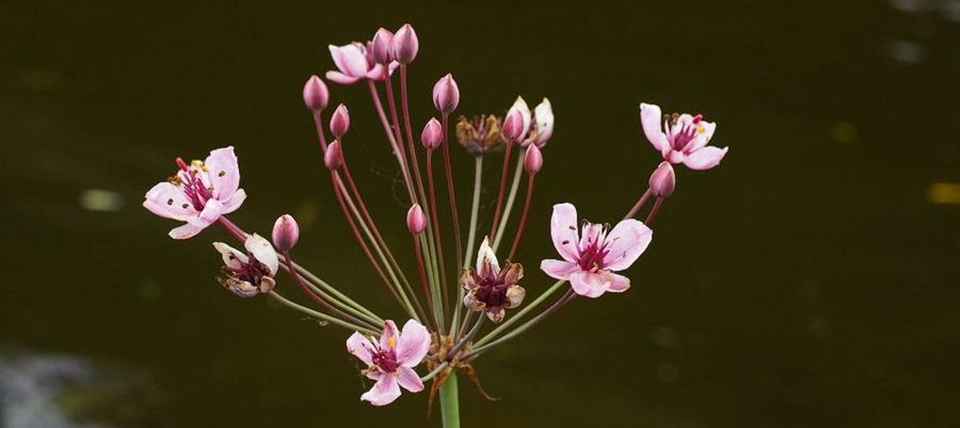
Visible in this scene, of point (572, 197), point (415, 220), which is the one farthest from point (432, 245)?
point (572, 197)

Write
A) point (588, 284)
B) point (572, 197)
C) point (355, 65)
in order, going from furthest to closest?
point (572, 197), point (355, 65), point (588, 284)

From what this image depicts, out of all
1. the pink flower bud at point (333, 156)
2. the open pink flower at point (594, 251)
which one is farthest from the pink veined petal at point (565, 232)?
the pink flower bud at point (333, 156)

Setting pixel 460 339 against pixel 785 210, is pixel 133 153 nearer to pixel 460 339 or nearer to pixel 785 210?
pixel 785 210

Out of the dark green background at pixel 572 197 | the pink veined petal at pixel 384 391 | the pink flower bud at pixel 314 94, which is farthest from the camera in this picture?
the dark green background at pixel 572 197

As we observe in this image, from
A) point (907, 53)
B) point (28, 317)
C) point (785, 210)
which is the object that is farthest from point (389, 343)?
point (907, 53)

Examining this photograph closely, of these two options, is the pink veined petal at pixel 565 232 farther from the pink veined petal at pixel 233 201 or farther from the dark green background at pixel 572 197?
the dark green background at pixel 572 197

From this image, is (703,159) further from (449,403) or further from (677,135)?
(449,403)

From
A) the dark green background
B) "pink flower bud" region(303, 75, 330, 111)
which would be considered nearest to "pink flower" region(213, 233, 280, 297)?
"pink flower bud" region(303, 75, 330, 111)
